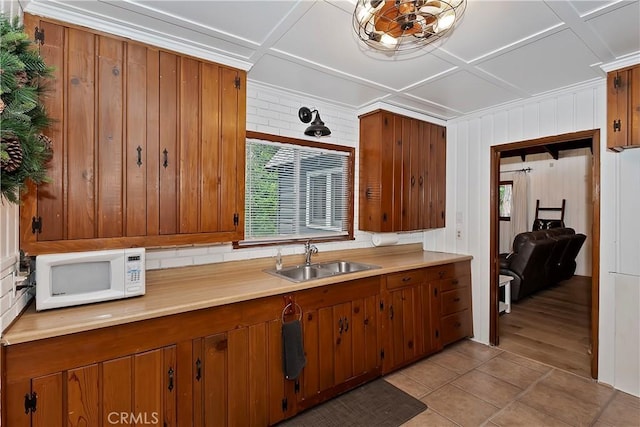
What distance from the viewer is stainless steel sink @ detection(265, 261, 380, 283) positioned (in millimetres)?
2723

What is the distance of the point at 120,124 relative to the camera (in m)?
1.80

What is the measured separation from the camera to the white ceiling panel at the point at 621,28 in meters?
1.71

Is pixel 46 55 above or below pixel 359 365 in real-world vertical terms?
above

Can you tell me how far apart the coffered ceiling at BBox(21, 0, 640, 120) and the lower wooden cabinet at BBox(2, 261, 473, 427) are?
5.43 feet

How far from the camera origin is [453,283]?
3.36 meters

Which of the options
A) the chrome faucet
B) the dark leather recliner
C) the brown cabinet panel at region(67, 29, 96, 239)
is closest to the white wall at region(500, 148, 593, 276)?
the dark leather recliner

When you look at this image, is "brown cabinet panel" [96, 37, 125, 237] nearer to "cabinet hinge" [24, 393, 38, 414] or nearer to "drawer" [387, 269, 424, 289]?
"cabinet hinge" [24, 393, 38, 414]

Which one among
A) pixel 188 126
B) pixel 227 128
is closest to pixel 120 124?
pixel 188 126

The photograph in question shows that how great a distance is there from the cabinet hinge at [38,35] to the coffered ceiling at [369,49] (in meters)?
0.11

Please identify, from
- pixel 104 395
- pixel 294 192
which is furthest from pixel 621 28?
pixel 104 395

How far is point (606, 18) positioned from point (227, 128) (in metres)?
2.34

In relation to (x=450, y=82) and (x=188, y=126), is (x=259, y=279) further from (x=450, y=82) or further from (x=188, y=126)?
(x=450, y=82)

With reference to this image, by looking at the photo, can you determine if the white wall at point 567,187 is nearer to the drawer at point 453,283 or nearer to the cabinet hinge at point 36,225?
the drawer at point 453,283

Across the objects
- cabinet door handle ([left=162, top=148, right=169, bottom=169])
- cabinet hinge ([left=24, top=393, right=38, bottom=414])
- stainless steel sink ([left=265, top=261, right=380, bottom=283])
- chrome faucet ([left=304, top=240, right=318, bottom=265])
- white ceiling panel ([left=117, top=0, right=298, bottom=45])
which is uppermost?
white ceiling panel ([left=117, top=0, right=298, bottom=45])
